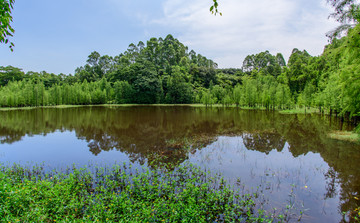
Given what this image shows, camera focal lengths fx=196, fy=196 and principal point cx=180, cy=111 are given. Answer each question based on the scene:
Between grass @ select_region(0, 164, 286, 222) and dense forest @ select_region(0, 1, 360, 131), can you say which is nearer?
grass @ select_region(0, 164, 286, 222)

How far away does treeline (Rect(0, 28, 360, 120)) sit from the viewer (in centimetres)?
4562

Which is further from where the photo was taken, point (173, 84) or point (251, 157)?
point (173, 84)

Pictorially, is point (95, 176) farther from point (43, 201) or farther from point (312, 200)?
point (312, 200)

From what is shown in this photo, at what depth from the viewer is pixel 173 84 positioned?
65125mm

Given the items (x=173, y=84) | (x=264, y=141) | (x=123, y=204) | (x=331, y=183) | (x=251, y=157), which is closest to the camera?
(x=123, y=204)

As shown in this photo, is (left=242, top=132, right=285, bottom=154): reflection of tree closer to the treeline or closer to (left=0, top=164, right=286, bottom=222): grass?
(left=0, top=164, right=286, bottom=222): grass

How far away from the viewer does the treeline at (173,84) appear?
45625 mm

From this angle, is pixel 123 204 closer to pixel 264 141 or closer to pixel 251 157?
pixel 251 157

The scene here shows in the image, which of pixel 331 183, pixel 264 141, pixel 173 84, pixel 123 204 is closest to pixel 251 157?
pixel 331 183

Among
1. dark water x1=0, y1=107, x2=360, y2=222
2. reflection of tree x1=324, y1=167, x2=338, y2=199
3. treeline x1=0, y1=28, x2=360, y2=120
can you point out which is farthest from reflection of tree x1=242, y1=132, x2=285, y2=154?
treeline x1=0, y1=28, x2=360, y2=120

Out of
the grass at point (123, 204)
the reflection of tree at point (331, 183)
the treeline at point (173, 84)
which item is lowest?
the reflection of tree at point (331, 183)

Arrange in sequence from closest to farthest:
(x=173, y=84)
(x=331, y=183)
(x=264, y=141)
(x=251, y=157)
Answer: (x=331, y=183) < (x=251, y=157) < (x=264, y=141) < (x=173, y=84)

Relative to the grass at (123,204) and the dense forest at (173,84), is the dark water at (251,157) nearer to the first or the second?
the grass at (123,204)

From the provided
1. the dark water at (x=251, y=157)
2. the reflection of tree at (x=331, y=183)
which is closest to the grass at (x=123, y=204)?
the dark water at (x=251, y=157)
